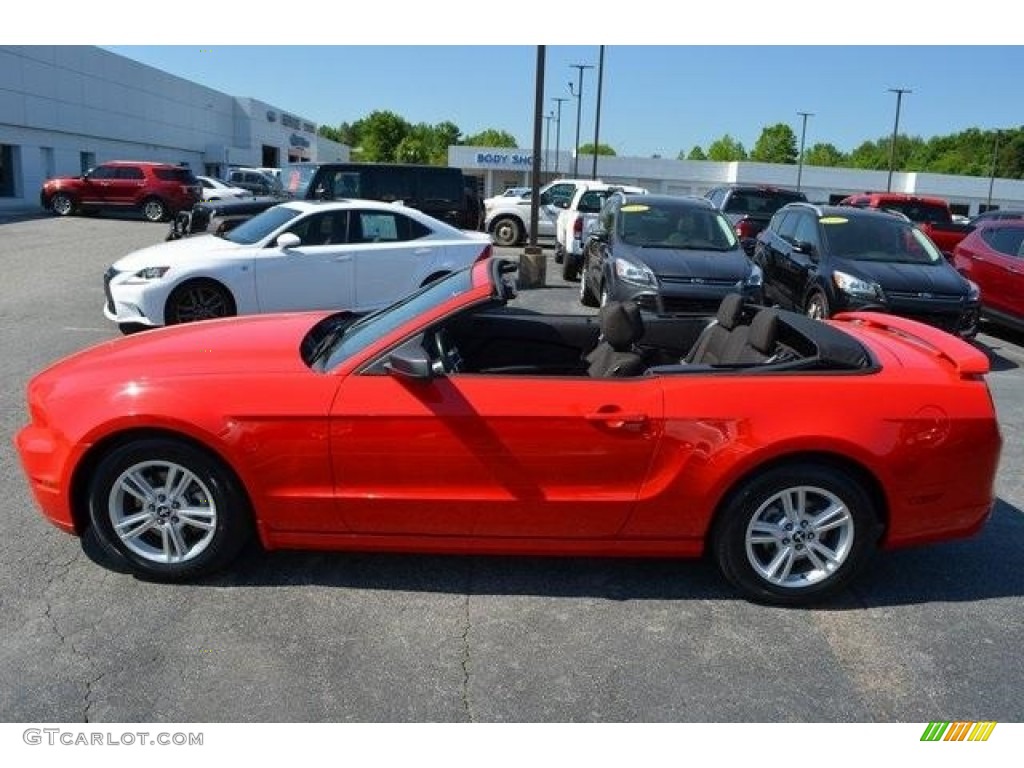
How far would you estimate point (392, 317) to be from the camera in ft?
13.3

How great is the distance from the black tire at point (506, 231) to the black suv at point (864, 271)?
10.7 meters

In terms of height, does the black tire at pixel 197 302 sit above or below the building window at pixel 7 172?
below

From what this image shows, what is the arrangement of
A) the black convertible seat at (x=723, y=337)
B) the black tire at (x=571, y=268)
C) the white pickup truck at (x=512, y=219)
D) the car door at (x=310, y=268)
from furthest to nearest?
the white pickup truck at (x=512, y=219) < the black tire at (x=571, y=268) < the car door at (x=310, y=268) < the black convertible seat at (x=723, y=337)

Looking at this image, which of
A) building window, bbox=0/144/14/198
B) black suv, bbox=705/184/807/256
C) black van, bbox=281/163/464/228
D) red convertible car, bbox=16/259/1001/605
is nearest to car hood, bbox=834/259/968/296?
red convertible car, bbox=16/259/1001/605

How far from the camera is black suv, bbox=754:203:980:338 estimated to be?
909 cm

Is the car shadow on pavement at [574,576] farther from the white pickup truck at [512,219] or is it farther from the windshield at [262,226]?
the white pickup truck at [512,219]

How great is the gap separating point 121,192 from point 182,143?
26.8 m

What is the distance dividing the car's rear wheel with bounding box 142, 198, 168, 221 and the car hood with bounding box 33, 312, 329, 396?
2477 cm

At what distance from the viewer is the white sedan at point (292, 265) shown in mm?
8547

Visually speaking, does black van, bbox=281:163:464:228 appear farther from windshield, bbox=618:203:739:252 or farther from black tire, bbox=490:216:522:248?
windshield, bbox=618:203:739:252

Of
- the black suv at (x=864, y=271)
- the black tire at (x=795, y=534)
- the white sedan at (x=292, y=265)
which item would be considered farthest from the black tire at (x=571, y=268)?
the black tire at (x=795, y=534)

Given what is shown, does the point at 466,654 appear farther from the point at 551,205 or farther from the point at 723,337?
the point at 551,205

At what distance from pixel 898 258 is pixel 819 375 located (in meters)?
7.08

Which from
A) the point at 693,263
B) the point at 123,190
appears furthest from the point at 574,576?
the point at 123,190
